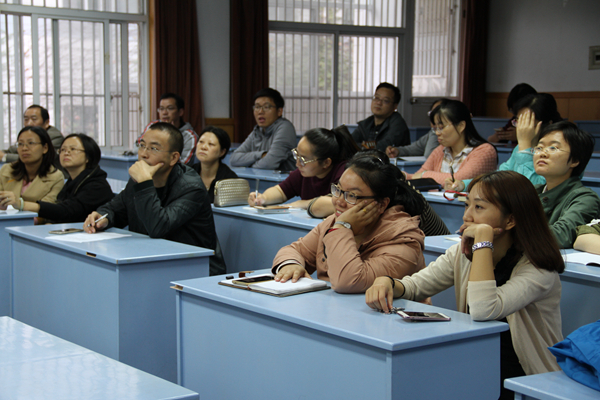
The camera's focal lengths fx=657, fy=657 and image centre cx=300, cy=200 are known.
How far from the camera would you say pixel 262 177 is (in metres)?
4.63

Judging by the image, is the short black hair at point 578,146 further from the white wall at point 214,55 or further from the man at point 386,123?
the white wall at point 214,55

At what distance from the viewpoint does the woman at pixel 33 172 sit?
3.82 metres

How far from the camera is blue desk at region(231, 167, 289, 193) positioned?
4.56 m

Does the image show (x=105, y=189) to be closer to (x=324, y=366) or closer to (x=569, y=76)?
(x=324, y=366)

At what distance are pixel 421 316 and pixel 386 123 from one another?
184 inches

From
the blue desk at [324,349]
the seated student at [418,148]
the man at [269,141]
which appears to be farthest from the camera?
the seated student at [418,148]

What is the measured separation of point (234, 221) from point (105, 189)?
74cm

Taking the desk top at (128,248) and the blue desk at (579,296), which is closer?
the blue desk at (579,296)

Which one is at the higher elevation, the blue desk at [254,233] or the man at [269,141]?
the man at [269,141]

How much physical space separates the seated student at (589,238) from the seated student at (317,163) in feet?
3.60

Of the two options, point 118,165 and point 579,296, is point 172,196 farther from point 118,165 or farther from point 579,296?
point 118,165

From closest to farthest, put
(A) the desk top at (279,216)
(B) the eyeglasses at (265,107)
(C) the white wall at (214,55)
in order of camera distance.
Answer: (A) the desk top at (279,216)
(B) the eyeglasses at (265,107)
(C) the white wall at (214,55)

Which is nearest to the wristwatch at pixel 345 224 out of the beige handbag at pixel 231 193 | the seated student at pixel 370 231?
the seated student at pixel 370 231

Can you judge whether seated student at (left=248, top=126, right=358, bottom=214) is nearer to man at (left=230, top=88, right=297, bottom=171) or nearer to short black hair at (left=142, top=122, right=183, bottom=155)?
short black hair at (left=142, top=122, right=183, bottom=155)
